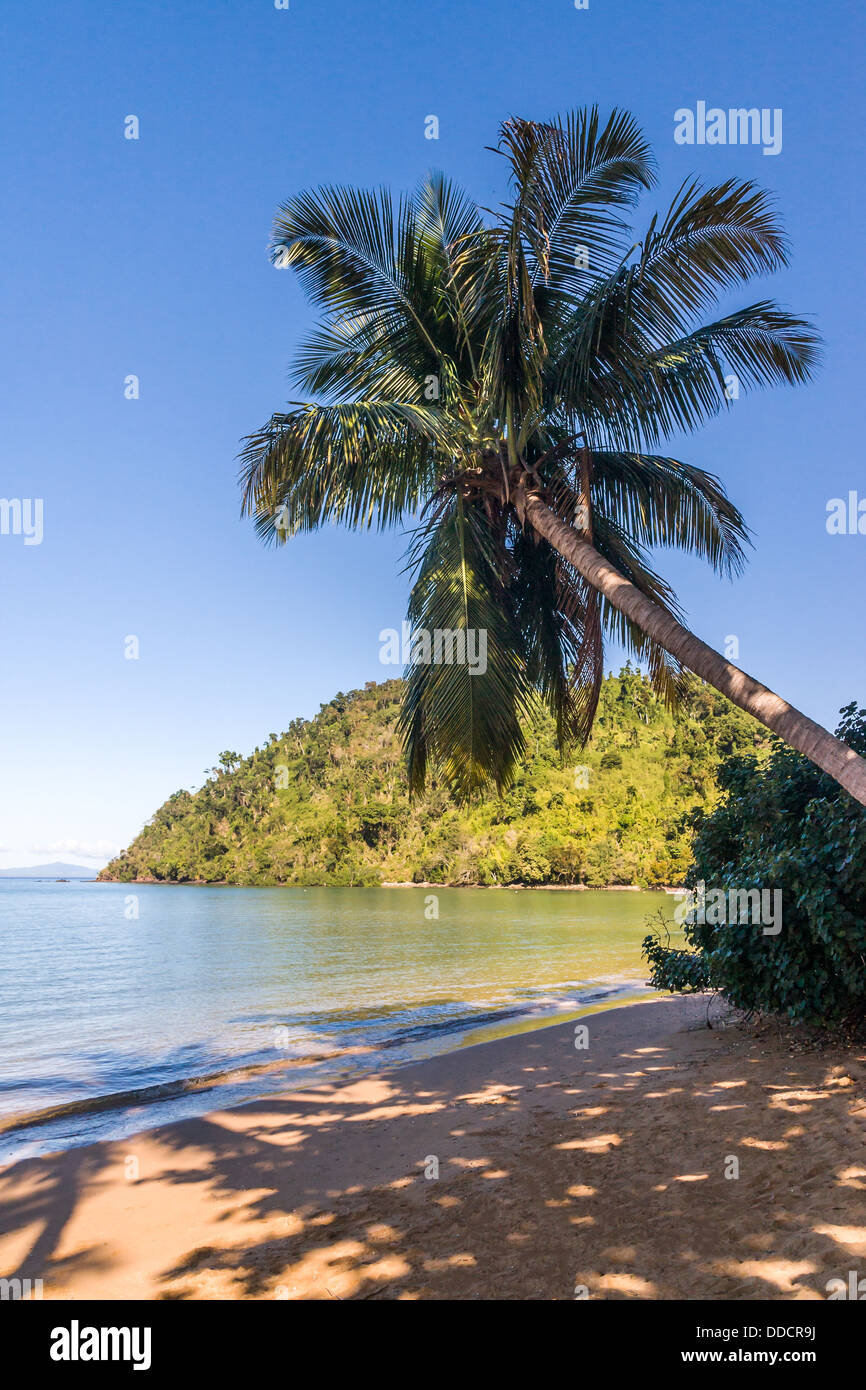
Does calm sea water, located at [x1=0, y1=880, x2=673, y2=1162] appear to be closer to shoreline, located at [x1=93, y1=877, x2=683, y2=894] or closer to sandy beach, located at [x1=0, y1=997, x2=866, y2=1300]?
sandy beach, located at [x1=0, y1=997, x2=866, y2=1300]

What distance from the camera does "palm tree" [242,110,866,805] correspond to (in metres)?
7.11

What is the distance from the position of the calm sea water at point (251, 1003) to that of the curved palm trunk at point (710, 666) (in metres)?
6.98

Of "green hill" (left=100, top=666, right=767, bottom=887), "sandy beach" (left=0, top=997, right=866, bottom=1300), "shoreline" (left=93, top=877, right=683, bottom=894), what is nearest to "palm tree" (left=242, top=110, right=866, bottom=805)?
"sandy beach" (left=0, top=997, right=866, bottom=1300)

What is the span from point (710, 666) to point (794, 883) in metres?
2.08

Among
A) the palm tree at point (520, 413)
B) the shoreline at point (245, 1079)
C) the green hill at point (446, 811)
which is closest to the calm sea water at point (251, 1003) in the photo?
the shoreline at point (245, 1079)

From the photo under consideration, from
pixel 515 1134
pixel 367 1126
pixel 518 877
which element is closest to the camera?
pixel 515 1134

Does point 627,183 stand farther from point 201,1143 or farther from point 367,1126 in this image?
point 201,1143

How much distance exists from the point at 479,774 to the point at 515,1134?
3.03 meters

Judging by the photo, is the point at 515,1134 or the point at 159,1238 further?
the point at 515,1134

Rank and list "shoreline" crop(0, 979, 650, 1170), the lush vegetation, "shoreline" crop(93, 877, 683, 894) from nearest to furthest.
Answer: the lush vegetation
"shoreline" crop(0, 979, 650, 1170)
"shoreline" crop(93, 877, 683, 894)

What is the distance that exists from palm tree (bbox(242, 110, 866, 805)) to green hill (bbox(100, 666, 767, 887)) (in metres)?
50.0
